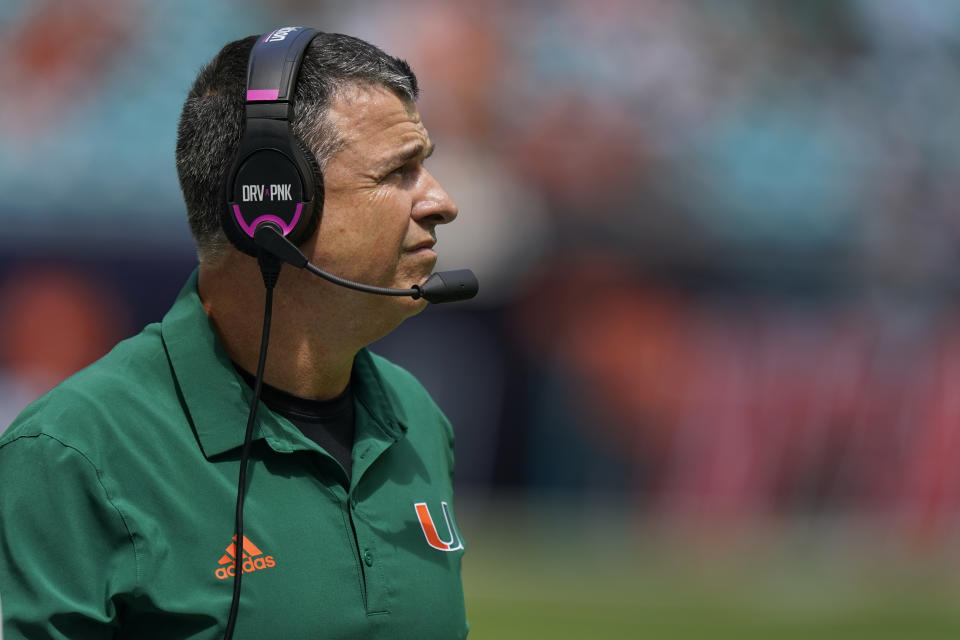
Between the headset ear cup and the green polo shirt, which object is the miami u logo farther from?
the headset ear cup

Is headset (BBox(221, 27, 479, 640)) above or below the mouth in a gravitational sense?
above

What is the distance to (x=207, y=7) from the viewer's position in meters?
13.0

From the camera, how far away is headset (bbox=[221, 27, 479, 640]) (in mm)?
1795

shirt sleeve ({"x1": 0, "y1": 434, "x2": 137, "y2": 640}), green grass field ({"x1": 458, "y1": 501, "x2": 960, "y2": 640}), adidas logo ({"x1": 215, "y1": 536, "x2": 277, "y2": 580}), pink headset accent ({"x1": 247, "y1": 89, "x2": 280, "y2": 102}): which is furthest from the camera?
green grass field ({"x1": 458, "y1": 501, "x2": 960, "y2": 640})

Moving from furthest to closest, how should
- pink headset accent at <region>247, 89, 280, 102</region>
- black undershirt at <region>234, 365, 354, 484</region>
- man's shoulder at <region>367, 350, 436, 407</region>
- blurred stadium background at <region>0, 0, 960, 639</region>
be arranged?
blurred stadium background at <region>0, 0, 960, 639</region>, man's shoulder at <region>367, 350, 436, 407</region>, black undershirt at <region>234, 365, 354, 484</region>, pink headset accent at <region>247, 89, 280, 102</region>

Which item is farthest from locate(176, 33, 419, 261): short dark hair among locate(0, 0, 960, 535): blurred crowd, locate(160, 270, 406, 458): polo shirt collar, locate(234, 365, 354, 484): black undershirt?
locate(0, 0, 960, 535): blurred crowd

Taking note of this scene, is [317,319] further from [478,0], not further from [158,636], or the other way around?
[478,0]

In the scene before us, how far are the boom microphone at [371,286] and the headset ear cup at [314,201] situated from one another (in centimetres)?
2

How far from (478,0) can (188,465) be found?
444 inches

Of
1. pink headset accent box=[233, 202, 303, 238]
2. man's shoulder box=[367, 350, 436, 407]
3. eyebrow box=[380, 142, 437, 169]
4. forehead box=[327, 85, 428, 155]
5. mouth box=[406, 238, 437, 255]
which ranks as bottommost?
man's shoulder box=[367, 350, 436, 407]

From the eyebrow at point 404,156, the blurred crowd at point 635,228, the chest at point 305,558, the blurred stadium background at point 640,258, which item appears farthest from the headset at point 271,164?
the blurred crowd at point 635,228

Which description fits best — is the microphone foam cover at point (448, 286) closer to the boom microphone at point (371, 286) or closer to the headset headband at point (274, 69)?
the boom microphone at point (371, 286)

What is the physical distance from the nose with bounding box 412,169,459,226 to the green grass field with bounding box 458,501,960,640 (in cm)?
477

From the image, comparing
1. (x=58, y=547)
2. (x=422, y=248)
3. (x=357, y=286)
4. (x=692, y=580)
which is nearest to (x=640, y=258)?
(x=692, y=580)
